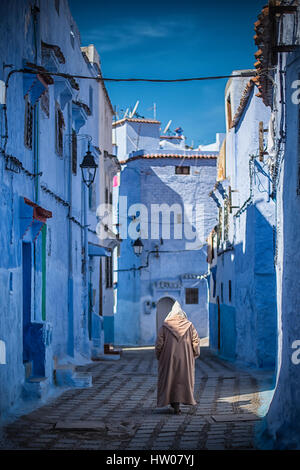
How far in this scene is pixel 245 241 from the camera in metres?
17.0

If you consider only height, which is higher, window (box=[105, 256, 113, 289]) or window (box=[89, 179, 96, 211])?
window (box=[89, 179, 96, 211])

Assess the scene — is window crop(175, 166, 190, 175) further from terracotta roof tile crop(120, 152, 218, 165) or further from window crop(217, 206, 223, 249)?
window crop(217, 206, 223, 249)

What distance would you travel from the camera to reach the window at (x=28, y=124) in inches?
408

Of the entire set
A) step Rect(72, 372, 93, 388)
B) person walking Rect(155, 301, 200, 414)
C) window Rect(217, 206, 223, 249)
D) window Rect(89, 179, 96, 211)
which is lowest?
step Rect(72, 372, 93, 388)

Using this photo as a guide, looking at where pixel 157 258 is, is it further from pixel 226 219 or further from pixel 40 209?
pixel 40 209

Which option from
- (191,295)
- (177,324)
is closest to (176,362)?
(177,324)

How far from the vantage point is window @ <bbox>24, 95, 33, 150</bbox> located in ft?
34.0

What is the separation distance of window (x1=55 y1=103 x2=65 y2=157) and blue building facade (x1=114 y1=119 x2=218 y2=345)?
17.9 meters

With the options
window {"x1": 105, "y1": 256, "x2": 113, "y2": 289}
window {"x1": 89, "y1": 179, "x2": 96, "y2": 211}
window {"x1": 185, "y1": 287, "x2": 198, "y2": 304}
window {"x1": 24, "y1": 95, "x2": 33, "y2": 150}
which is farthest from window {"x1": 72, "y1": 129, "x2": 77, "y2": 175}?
window {"x1": 185, "y1": 287, "x2": 198, "y2": 304}

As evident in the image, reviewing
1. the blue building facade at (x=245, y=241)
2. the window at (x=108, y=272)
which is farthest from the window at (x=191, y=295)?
the window at (x=108, y=272)

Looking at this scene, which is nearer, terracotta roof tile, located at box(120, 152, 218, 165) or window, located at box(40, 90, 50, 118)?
window, located at box(40, 90, 50, 118)

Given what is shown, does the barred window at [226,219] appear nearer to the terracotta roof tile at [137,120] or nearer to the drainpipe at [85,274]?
the drainpipe at [85,274]

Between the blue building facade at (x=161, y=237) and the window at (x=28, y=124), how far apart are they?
21368 millimetres
